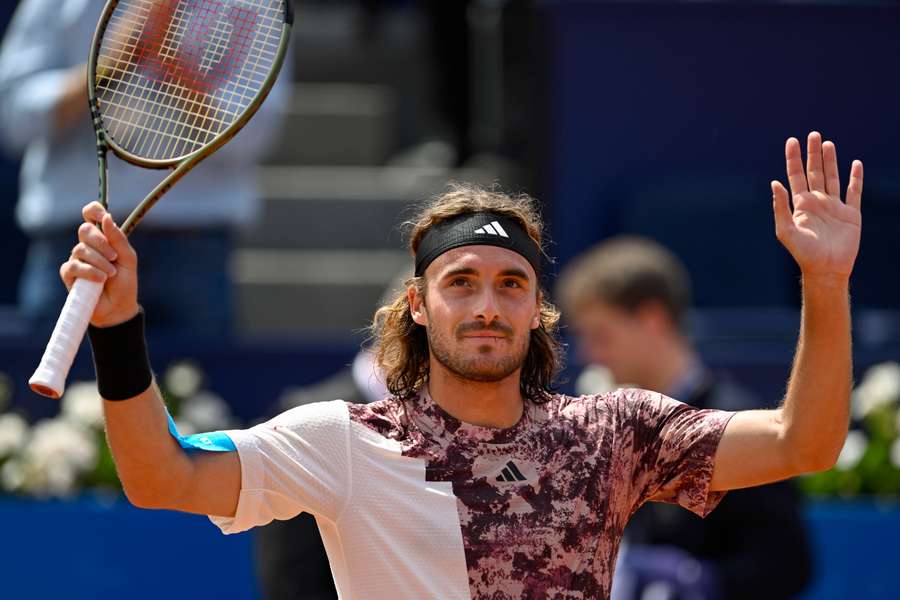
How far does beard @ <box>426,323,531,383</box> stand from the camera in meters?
3.17

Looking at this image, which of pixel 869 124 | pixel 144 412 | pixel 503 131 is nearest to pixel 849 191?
pixel 144 412

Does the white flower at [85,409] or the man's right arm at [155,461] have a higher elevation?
the man's right arm at [155,461]

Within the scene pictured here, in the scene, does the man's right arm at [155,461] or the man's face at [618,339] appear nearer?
the man's right arm at [155,461]

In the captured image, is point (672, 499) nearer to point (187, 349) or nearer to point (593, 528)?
point (593, 528)

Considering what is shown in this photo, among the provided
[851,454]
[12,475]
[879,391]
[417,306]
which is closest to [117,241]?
[417,306]

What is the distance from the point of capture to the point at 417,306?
3365 millimetres

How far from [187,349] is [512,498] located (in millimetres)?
3511

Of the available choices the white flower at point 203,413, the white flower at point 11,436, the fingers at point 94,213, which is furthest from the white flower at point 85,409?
the fingers at point 94,213

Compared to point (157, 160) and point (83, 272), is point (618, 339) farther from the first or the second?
point (83, 272)

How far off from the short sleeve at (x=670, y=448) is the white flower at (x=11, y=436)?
3.14 m

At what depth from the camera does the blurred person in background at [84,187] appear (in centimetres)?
619

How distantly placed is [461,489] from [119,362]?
0.65 m

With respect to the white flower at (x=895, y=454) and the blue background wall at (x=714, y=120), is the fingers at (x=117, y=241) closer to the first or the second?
the white flower at (x=895, y=454)

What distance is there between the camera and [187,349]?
6.44m
